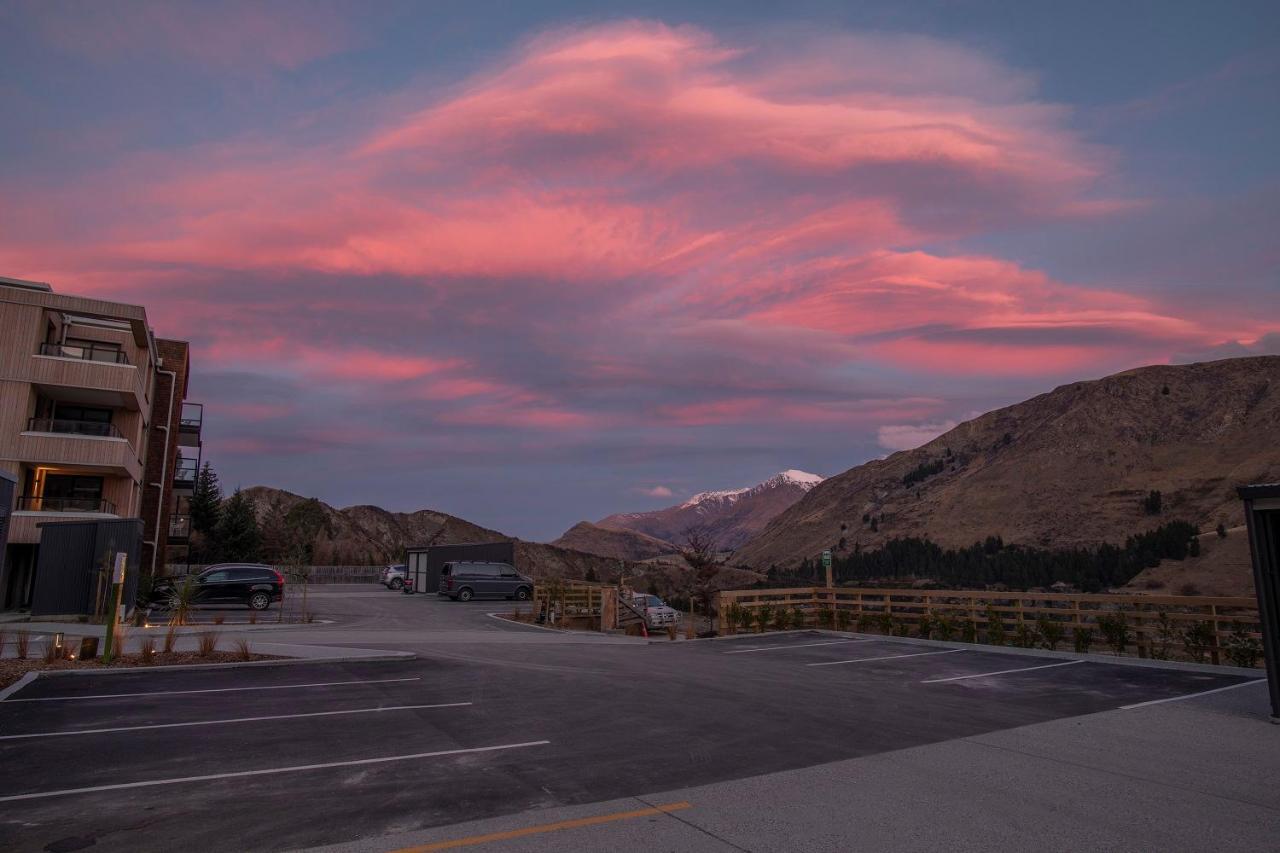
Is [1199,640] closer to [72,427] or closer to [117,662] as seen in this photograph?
[117,662]

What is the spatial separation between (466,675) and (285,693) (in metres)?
3.09

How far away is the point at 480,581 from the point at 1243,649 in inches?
1314

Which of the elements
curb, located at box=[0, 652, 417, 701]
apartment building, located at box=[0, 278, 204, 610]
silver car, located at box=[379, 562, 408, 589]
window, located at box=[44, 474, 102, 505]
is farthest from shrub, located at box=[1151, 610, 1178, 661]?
silver car, located at box=[379, 562, 408, 589]

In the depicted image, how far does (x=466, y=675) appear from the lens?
1407 cm

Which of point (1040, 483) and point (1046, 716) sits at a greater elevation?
point (1040, 483)

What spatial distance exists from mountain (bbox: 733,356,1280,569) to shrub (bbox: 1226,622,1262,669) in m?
83.3

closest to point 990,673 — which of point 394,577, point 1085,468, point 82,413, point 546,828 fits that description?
point 546,828

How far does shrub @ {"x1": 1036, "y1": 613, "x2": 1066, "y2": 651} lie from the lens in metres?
18.8


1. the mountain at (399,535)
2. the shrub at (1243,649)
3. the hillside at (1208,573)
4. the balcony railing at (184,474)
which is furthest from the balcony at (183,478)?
the hillside at (1208,573)

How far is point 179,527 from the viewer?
154 feet

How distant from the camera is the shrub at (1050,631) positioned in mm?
18781

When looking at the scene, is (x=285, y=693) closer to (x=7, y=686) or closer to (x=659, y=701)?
(x=7, y=686)

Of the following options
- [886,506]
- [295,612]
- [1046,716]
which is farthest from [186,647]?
[886,506]

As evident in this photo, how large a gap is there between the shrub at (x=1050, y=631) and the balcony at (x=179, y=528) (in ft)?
150
